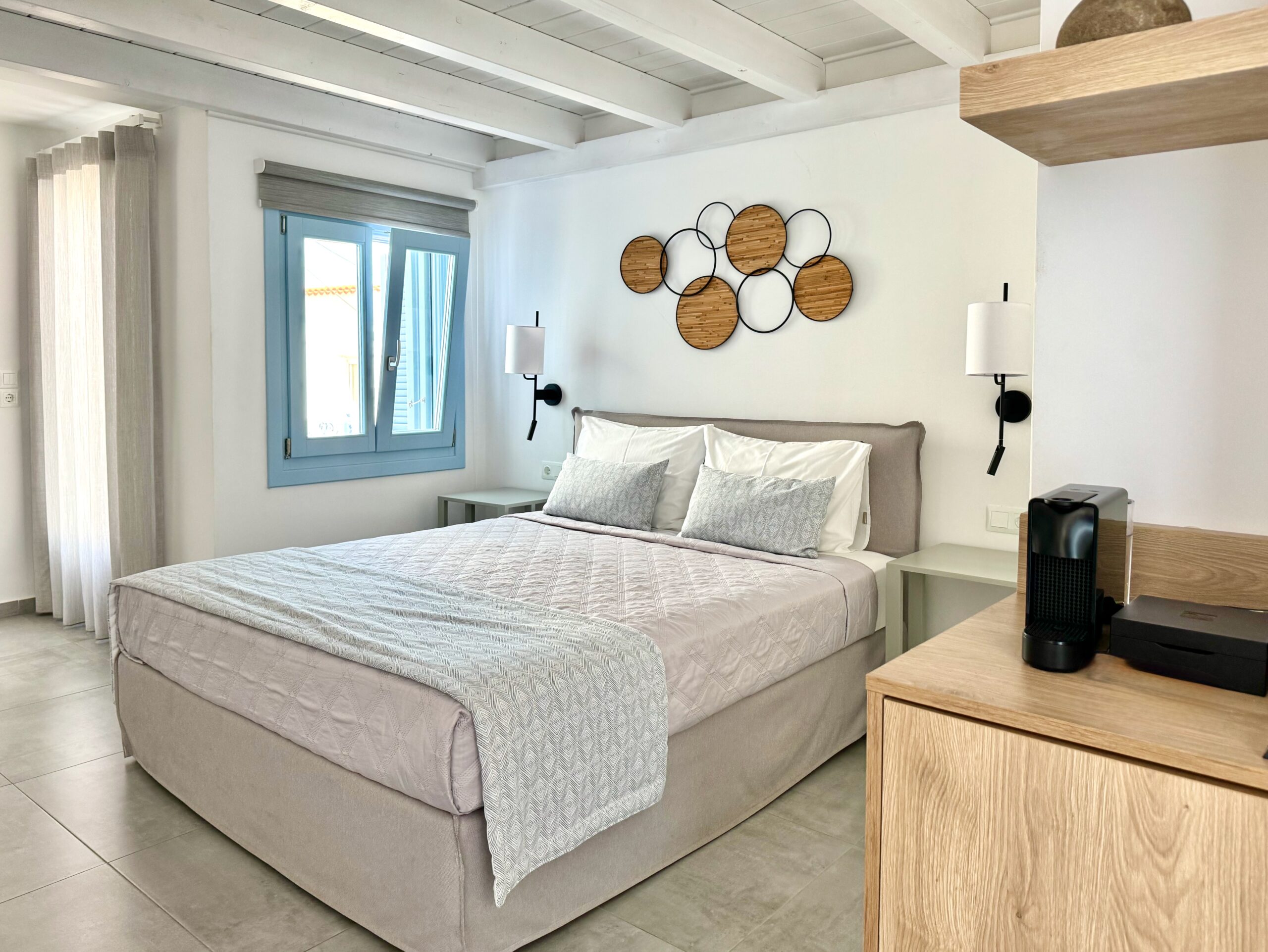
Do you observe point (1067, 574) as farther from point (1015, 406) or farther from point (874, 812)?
point (1015, 406)

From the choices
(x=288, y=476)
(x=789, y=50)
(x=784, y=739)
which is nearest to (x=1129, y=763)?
(x=784, y=739)

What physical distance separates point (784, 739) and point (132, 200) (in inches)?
141

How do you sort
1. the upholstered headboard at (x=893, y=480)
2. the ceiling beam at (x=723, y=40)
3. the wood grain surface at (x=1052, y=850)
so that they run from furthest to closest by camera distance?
the upholstered headboard at (x=893, y=480), the ceiling beam at (x=723, y=40), the wood grain surface at (x=1052, y=850)

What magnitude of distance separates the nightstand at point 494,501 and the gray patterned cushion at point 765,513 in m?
1.35

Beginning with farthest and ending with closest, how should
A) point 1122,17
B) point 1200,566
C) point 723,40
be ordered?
point 723,40, point 1200,566, point 1122,17

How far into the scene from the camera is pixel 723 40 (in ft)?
10.7

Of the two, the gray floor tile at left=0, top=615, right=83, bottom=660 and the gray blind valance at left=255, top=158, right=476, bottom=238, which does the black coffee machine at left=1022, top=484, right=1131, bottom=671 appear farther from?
the gray floor tile at left=0, top=615, right=83, bottom=660

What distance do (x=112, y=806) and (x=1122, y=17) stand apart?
3170 mm

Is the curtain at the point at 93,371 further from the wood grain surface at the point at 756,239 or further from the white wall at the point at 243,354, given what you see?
the wood grain surface at the point at 756,239

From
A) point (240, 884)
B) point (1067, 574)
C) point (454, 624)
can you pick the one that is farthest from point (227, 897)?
point (1067, 574)

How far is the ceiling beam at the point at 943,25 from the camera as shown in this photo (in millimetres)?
2828

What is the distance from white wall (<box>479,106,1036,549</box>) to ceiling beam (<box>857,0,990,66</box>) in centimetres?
32

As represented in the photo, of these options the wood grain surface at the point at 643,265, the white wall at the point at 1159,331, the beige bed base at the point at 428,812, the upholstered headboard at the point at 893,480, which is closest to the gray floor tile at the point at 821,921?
the beige bed base at the point at 428,812

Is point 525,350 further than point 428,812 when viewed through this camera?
Yes
